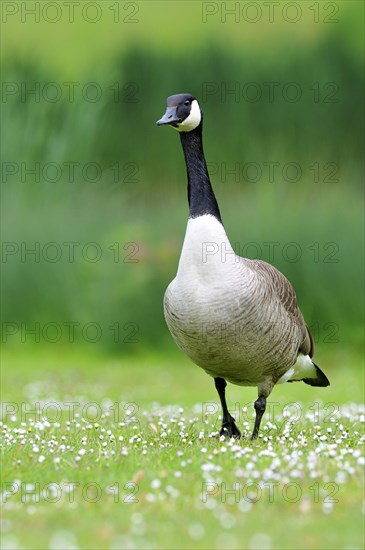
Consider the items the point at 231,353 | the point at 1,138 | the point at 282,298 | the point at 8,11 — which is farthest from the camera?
the point at 8,11

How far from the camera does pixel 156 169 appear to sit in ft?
91.0

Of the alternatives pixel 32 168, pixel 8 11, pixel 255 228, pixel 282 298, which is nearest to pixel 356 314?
pixel 255 228

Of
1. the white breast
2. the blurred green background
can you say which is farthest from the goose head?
the blurred green background

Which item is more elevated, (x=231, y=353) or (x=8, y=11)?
(x=8, y=11)

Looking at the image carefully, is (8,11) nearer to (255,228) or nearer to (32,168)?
(32,168)

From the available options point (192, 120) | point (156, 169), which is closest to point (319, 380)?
point (192, 120)

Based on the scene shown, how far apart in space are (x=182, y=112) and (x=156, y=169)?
59.8 ft

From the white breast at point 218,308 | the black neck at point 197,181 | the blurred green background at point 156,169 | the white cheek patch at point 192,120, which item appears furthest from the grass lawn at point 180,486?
the blurred green background at point 156,169

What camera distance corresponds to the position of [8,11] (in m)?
36.5

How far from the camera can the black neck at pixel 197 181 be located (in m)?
9.40

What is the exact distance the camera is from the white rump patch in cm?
1027

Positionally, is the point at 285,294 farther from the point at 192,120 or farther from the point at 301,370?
the point at 192,120

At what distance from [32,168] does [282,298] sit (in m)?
15.3

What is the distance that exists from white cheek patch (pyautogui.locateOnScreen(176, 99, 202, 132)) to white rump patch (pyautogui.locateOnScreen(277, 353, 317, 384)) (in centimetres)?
276
